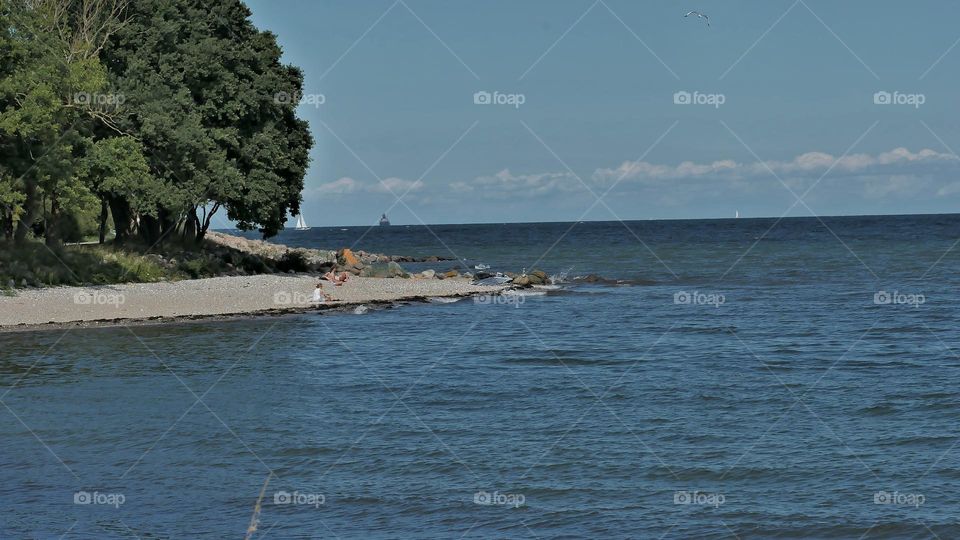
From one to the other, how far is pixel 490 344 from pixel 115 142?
20152 millimetres

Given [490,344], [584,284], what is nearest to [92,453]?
[490,344]

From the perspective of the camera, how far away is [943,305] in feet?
148

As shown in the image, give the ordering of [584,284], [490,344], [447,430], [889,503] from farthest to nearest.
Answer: [584,284] < [490,344] < [447,430] < [889,503]

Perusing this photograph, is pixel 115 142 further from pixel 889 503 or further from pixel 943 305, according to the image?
pixel 889 503
